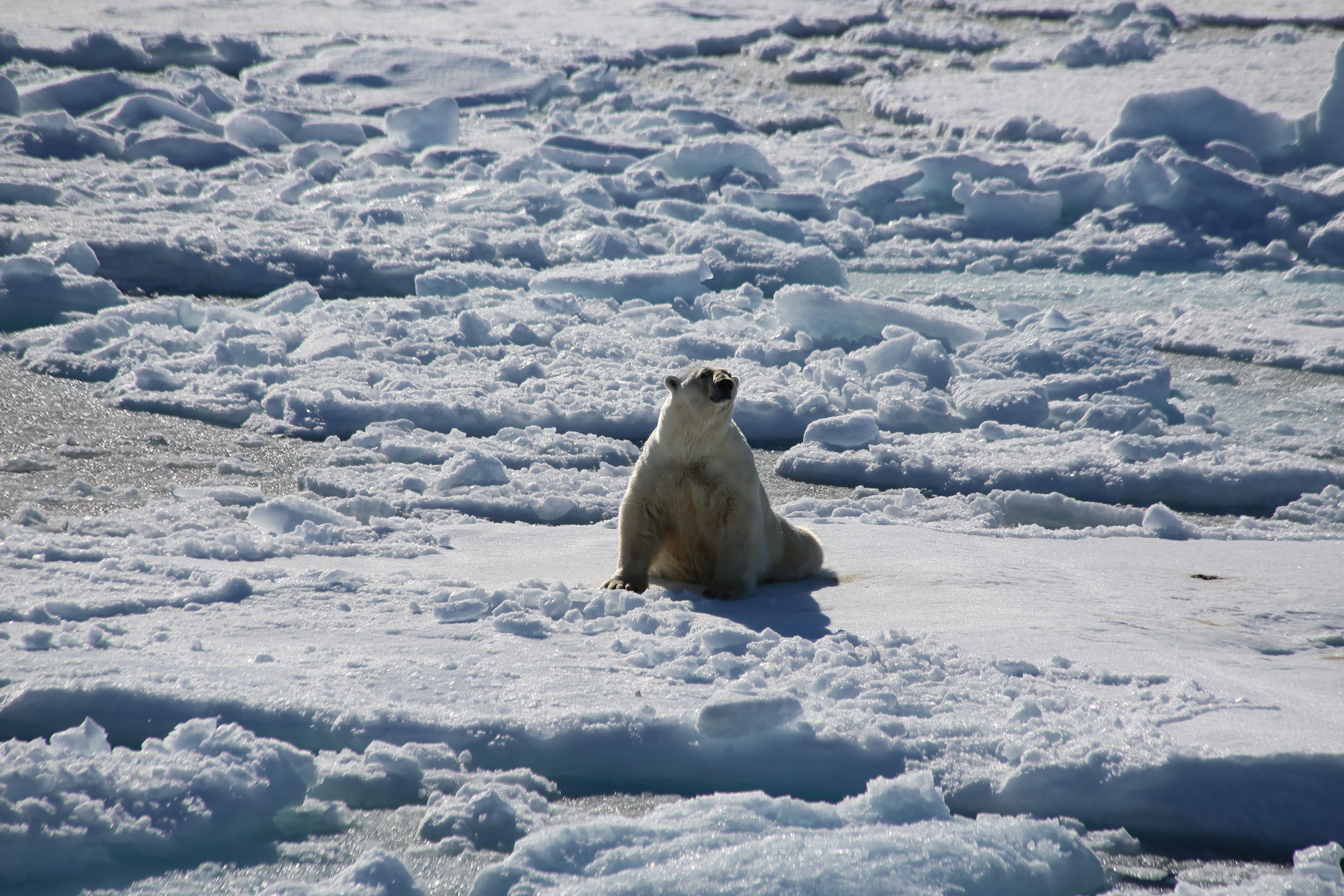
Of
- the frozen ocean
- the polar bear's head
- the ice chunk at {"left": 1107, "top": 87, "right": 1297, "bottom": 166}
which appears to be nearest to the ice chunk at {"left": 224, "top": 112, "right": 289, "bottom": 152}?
the frozen ocean

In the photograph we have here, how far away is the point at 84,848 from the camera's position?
1.84 meters

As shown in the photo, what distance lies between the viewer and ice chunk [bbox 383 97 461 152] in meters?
10.5

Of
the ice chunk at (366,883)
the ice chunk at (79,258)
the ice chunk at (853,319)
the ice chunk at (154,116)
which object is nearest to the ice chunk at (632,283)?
the ice chunk at (853,319)

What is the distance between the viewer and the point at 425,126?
417 inches

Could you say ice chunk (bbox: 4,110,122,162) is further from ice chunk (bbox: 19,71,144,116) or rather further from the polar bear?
the polar bear

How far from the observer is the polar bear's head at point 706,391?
3.08 m

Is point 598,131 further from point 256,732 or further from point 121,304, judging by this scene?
point 256,732

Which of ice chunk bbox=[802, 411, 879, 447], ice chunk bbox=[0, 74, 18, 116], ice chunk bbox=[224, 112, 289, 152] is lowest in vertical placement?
ice chunk bbox=[802, 411, 879, 447]

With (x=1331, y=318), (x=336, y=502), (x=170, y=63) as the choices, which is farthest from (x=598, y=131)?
(x=336, y=502)

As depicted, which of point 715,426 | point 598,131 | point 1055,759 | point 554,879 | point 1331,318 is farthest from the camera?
point 598,131

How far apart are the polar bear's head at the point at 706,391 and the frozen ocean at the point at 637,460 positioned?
1.77ft

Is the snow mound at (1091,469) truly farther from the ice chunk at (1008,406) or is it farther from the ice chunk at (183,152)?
the ice chunk at (183,152)

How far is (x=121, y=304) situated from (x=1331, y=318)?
767cm

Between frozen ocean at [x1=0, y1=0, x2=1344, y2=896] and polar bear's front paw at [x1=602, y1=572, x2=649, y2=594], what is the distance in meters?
0.11
